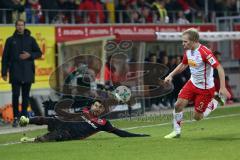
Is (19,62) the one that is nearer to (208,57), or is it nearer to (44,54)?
(44,54)

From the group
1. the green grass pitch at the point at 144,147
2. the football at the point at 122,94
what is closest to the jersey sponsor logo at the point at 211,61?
the green grass pitch at the point at 144,147

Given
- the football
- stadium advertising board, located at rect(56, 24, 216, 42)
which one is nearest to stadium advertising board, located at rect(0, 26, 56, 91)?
stadium advertising board, located at rect(56, 24, 216, 42)

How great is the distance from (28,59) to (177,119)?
5870 mm

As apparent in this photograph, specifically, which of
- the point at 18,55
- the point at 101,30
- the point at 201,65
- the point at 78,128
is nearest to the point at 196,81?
the point at 201,65

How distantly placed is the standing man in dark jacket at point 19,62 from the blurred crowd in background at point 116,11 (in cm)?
260

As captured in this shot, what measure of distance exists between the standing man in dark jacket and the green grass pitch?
202cm

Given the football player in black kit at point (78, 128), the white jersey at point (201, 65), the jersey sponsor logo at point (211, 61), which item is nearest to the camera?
the jersey sponsor logo at point (211, 61)

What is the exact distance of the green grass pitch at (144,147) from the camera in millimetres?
10352

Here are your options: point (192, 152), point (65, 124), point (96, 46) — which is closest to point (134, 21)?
point (96, 46)

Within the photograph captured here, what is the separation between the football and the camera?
64.0 feet

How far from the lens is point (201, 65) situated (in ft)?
41.9

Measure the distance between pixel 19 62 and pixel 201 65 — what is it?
6200 millimetres

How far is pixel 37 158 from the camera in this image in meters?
10.5

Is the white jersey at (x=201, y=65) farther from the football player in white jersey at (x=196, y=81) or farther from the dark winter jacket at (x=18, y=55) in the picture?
the dark winter jacket at (x=18, y=55)
